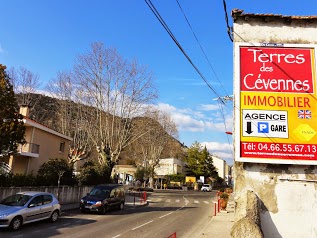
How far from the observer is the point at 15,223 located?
13625 millimetres

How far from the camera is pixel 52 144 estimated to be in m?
34.5

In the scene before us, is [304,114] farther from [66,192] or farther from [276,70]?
[66,192]

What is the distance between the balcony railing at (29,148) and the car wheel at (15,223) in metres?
15.4

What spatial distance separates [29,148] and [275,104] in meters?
25.7

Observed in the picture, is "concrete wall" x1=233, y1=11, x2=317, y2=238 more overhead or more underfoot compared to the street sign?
more underfoot

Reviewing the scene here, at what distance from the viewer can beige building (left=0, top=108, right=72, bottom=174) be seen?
2914 cm

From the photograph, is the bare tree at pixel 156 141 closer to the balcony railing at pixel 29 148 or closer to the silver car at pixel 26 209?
the balcony railing at pixel 29 148

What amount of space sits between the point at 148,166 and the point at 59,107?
75.8ft

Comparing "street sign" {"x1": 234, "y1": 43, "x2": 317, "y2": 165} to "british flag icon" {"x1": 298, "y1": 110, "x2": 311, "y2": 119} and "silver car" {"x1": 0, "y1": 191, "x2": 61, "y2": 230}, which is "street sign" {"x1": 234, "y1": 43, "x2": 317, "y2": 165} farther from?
"silver car" {"x1": 0, "y1": 191, "x2": 61, "y2": 230}

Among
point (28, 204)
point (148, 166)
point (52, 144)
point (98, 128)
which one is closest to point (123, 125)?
point (98, 128)

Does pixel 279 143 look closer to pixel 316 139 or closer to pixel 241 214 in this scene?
pixel 316 139

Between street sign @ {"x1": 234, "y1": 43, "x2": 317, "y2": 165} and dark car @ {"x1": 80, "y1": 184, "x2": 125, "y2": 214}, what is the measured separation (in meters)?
14.4

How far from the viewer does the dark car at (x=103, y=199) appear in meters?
20.8

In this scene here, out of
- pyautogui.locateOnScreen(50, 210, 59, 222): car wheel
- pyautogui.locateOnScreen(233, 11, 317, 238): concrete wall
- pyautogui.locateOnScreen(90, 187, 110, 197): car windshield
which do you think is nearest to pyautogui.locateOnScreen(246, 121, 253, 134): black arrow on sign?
pyautogui.locateOnScreen(233, 11, 317, 238): concrete wall
